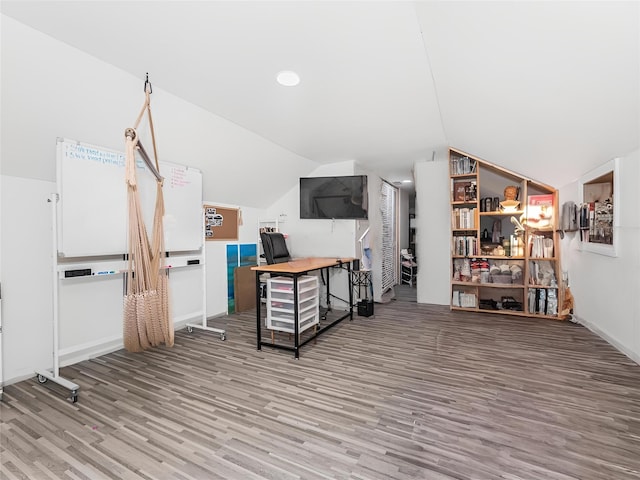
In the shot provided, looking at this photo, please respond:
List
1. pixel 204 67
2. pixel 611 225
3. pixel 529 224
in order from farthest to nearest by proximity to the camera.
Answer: pixel 529 224 → pixel 611 225 → pixel 204 67

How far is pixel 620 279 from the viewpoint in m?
3.06

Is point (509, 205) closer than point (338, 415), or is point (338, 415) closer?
point (338, 415)

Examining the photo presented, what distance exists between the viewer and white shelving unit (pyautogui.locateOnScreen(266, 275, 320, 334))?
3319 millimetres

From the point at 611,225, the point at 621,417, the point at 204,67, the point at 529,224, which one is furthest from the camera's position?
the point at 529,224

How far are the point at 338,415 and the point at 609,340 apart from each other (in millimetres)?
3194

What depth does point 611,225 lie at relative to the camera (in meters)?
3.13

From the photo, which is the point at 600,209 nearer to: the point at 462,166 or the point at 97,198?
the point at 462,166

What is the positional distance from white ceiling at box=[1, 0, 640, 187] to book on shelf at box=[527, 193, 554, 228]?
0.98 m

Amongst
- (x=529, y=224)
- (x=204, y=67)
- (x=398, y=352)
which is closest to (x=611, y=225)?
(x=529, y=224)

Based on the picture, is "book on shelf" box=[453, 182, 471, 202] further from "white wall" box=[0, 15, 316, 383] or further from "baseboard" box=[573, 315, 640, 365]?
"white wall" box=[0, 15, 316, 383]

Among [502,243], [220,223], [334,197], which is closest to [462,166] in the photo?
[502,243]

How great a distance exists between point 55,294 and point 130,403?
42.2 inches

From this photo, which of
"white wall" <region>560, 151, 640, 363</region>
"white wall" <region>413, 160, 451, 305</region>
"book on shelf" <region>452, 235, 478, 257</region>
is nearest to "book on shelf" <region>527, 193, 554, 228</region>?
"white wall" <region>560, 151, 640, 363</region>

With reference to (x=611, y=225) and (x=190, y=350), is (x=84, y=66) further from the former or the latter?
(x=611, y=225)
